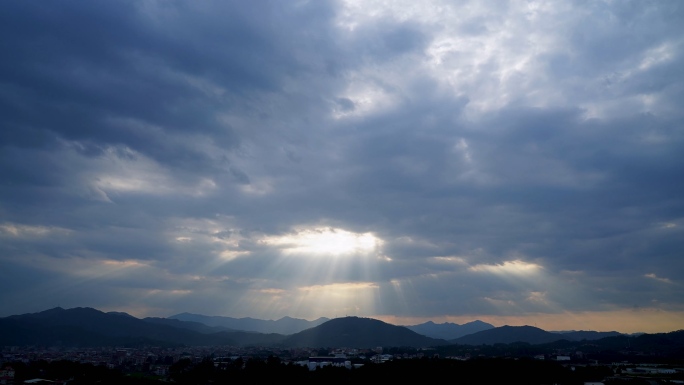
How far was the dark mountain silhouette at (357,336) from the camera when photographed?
560 feet

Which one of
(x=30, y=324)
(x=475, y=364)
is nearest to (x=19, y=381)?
(x=475, y=364)

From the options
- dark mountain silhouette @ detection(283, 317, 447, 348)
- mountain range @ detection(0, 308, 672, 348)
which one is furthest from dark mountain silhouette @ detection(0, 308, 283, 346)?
dark mountain silhouette @ detection(283, 317, 447, 348)

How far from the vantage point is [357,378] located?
5909 cm

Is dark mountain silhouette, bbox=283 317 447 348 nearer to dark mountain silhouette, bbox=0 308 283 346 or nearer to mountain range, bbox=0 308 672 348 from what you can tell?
mountain range, bbox=0 308 672 348

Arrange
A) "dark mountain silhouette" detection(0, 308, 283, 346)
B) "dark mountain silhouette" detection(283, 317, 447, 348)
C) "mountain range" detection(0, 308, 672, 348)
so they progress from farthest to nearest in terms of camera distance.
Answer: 1. "dark mountain silhouette" detection(283, 317, 447, 348)
2. "mountain range" detection(0, 308, 672, 348)
3. "dark mountain silhouette" detection(0, 308, 283, 346)

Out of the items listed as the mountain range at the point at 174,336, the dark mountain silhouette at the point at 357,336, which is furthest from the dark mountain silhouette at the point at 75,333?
the dark mountain silhouette at the point at 357,336

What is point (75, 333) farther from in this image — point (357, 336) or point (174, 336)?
point (357, 336)

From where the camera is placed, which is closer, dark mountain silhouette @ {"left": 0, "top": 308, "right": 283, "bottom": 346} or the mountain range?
dark mountain silhouette @ {"left": 0, "top": 308, "right": 283, "bottom": 346}

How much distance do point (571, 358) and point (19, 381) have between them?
306 feet

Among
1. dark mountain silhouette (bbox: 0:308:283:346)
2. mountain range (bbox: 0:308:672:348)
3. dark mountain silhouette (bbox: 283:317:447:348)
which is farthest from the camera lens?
dark mountain silhouette (bbox: 283:317:447:348)

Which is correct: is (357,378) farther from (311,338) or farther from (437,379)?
(311,338)

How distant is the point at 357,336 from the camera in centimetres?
17800

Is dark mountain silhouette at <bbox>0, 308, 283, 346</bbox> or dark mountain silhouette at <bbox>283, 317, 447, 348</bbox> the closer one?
dark mountain silhouette at <bbox>0, 308, 283, 346</bbox>

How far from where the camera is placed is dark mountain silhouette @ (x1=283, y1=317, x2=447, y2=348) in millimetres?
170625
